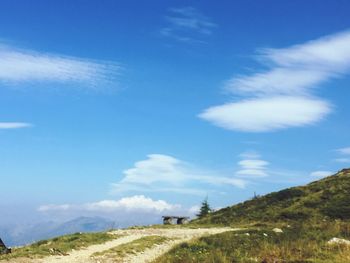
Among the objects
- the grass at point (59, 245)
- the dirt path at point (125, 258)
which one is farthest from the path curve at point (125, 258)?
the grass at point (59, 245)

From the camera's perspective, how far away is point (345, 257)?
25.4m

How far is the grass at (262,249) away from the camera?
26275mm

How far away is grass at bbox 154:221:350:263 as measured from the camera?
2627 centimetres

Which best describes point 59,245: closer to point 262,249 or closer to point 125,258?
point 125,258

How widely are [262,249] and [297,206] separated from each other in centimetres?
2980

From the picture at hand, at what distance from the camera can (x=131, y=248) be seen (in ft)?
107

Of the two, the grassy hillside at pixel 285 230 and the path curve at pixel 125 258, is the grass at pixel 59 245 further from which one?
the grassy hillside at pixel 285 230

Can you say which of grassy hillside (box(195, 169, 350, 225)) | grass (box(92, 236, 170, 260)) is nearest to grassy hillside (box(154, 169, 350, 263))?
grassy hillside (box(195, 169, 350, 225))

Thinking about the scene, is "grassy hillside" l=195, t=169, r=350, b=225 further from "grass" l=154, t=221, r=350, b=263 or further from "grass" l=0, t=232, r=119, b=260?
"grass" l=0, t=232, r=119, b=260

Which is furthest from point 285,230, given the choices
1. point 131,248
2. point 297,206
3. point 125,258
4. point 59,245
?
point 59,245

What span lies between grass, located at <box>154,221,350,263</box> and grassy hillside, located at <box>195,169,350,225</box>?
12957mm

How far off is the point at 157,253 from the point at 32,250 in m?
7.76

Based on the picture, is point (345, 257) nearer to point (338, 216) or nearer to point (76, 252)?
point (76, 252)

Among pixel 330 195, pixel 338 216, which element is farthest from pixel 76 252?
pixel 330 195
